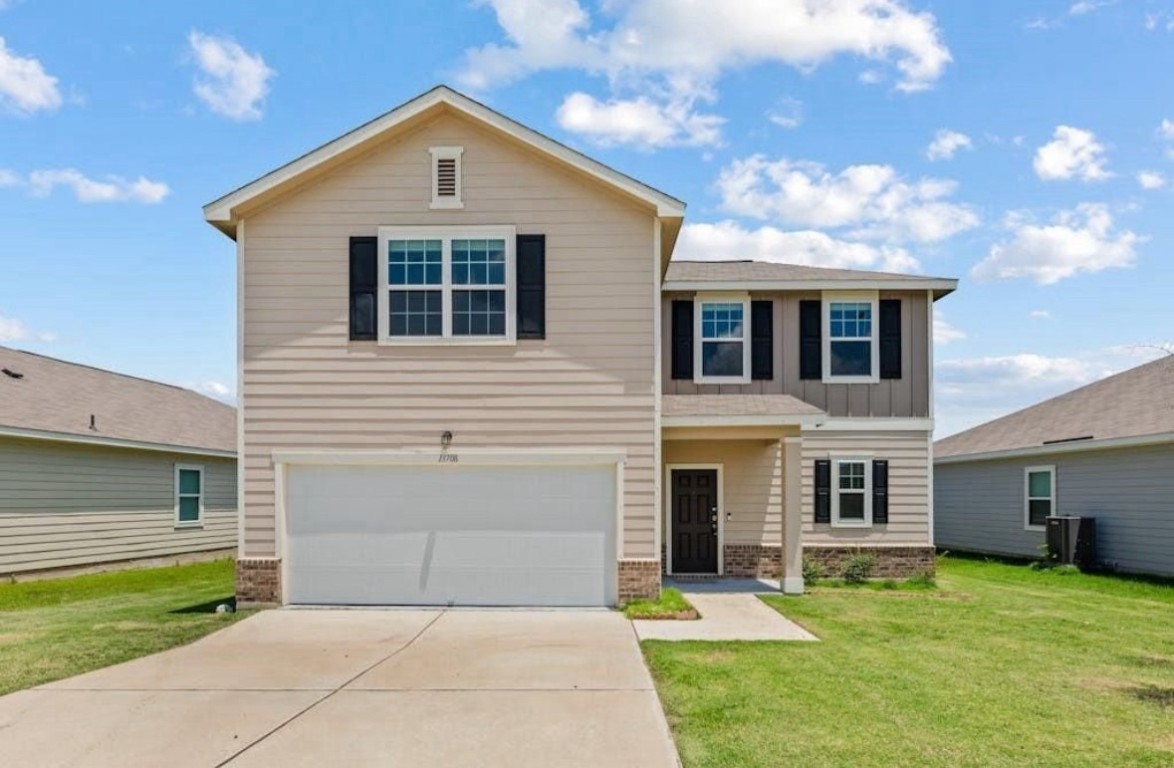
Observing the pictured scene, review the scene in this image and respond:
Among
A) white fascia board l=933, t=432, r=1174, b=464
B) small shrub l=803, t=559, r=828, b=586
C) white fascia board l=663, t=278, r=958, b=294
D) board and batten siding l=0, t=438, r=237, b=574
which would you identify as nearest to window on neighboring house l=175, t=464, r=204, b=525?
board and batten siding l=0, t=438, r=237, b=574

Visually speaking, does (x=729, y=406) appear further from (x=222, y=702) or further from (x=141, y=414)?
(x=141, y=414)

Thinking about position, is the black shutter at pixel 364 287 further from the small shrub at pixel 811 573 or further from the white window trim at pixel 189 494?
the white window trim at pixel 189 494

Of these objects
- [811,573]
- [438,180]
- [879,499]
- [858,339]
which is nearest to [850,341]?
[858,339]

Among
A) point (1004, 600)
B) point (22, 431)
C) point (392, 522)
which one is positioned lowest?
point (1004, 600)

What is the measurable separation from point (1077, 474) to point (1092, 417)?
171cm

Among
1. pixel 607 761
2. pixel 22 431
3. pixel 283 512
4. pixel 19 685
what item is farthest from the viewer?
pixel 22 431

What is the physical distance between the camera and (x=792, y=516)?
13.2 metres

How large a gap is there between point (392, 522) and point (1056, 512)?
1463 centimetres

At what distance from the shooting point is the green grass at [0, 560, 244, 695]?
28.0 ft

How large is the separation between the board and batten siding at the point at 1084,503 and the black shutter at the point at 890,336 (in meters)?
5.26

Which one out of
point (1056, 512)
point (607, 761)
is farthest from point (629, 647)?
point (1056, 512)

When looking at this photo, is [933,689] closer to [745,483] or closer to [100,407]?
[745,483]

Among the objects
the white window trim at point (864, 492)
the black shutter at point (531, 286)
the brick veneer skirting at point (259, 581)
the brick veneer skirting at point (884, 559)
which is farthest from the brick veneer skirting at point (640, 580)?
Result: the white window trim at point (864, 492)

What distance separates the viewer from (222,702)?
23.3ft
